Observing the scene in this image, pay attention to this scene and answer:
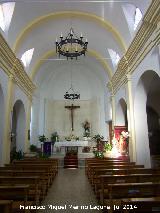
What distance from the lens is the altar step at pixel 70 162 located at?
13016mm

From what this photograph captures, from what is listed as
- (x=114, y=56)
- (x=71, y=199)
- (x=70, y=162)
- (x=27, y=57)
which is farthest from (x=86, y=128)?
(x=71, y=199)

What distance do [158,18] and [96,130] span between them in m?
12.6

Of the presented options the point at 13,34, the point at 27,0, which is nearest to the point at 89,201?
the point at 27,0

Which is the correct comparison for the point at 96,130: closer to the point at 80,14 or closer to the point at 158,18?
the point at 80,14

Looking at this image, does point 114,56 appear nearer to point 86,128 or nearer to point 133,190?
point 86,128

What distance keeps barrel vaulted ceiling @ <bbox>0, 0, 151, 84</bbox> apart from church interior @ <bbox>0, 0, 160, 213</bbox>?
0.16 ft

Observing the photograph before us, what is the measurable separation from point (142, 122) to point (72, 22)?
6.17 meters

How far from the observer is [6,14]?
916 centimetres

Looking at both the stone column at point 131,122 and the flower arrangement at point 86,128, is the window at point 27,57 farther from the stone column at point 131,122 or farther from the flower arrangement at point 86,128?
the flower arrangement at point 86,128

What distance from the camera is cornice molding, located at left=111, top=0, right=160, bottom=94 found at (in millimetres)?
6665

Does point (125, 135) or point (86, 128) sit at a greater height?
point (86, 128)

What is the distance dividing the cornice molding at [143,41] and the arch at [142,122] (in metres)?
0.85

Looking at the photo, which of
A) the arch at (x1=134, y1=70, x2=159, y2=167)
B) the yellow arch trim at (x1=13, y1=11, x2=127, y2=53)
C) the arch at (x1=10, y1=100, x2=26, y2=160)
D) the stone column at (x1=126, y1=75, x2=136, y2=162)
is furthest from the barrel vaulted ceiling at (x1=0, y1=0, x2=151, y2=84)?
the arch at (x1=10, y1=100, x2=26, y2=160)

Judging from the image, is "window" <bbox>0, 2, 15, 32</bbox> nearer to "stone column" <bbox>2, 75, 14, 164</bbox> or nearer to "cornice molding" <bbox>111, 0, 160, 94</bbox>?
"stone column" <bbox>2, 75, 14, 164</bbox>
